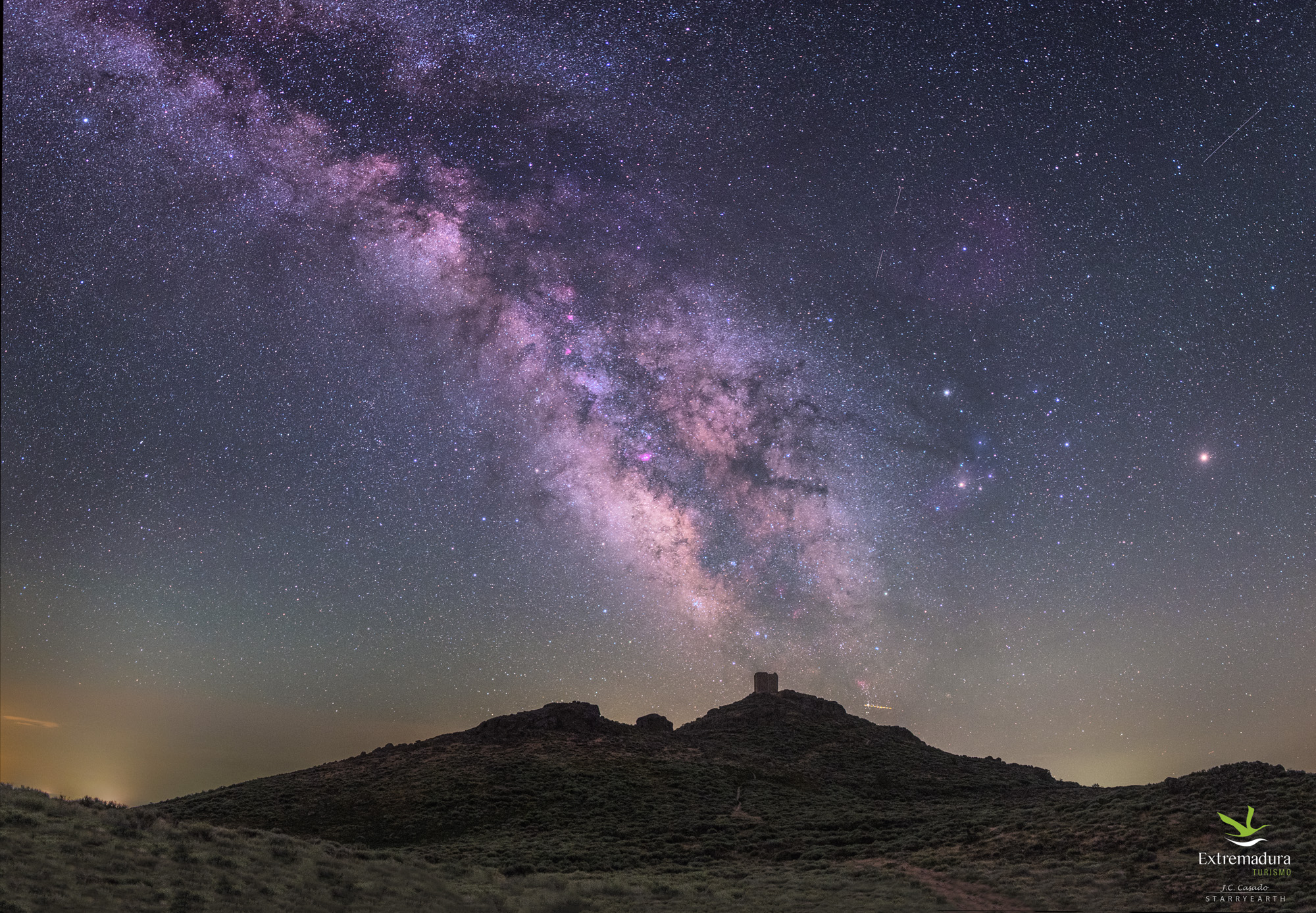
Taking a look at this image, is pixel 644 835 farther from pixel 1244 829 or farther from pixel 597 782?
pixel 1244 829

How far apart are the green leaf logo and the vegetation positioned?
36 centimetres

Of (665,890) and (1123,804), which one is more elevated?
(1123,804)

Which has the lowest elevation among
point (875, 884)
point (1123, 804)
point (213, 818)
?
point (213, 818)

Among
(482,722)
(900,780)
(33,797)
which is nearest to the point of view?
(33,797)

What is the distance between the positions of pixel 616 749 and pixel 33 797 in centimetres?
4300

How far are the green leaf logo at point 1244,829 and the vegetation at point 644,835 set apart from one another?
14.2 inches

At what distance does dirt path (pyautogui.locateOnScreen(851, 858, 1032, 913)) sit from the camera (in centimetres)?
2106

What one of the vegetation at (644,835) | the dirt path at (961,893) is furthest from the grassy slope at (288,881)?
the dirt path at (961,893)

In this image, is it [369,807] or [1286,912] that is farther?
[369,807]

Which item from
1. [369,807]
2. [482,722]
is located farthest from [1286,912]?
[482,722]

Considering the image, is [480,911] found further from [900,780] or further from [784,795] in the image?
[900,780]

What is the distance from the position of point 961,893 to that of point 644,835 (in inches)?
820

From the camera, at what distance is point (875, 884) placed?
80.1 ft

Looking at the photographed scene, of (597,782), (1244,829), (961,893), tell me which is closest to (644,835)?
(597,782)
